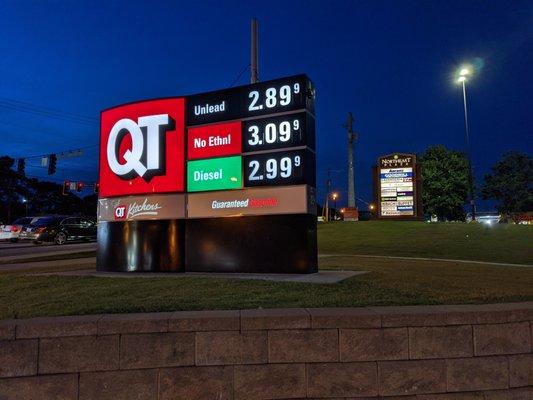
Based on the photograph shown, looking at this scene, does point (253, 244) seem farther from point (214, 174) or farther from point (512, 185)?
point (512, 185)

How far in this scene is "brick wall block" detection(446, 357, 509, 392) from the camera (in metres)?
5.05

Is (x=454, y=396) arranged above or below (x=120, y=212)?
below

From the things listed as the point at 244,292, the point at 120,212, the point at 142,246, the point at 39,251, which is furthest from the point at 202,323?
the point at 39,251

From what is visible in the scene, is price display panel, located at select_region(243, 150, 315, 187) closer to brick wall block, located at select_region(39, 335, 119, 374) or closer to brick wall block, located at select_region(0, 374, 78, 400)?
brick wall block, located at select_region(39, 335, 119, 374)

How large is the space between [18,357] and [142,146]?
23.4 feet

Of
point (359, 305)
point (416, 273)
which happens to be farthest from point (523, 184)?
point (359, 305)

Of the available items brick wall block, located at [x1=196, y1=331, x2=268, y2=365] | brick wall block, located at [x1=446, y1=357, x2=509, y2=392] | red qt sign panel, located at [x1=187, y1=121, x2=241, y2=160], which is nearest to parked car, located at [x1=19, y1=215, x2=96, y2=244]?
red qt sign panel, located at [x1=187, y1=121, x2=241, y2=160]

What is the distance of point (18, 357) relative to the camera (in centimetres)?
473

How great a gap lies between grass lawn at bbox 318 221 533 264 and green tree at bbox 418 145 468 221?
29.8 meters

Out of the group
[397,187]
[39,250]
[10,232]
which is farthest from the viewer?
[397,187]

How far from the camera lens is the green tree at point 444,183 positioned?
54875mm

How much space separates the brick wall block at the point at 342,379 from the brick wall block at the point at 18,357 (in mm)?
2555

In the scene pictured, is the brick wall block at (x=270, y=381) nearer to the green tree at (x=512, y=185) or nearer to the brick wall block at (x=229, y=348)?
the brick wall block at (x=229, y=348)

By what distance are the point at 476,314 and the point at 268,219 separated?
18.0 ft
